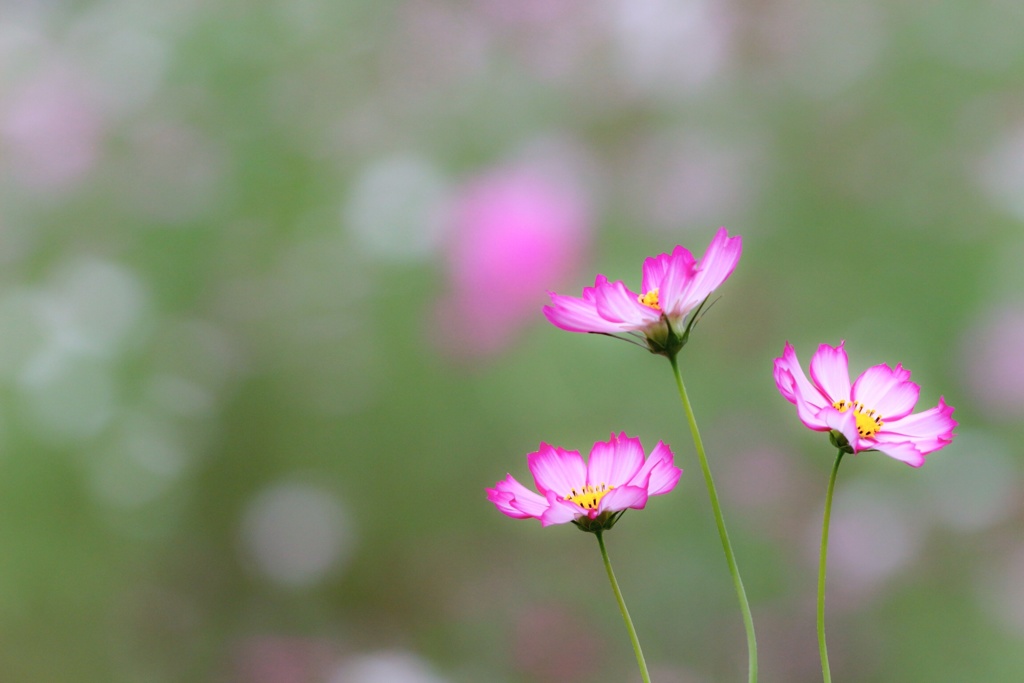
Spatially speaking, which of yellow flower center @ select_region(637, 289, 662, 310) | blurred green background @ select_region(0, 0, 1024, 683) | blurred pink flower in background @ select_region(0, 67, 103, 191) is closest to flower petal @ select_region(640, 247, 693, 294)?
yellow flower center @ select_region(637, 289, 662, 310)

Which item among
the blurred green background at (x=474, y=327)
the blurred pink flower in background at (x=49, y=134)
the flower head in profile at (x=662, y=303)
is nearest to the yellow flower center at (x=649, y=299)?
the flower head in profile at (x=662, y=303)

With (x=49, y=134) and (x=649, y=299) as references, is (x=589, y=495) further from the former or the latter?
(x=49, y=134)

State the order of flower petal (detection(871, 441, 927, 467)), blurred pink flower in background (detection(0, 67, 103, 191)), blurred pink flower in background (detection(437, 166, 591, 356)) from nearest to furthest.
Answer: flower petal (detection(871, 441, 927, 467)) < blurred pink flower in background (detection(437, 166, 591, 356)) < blurred pink flower in background (detection(0, 67, 103, 191))

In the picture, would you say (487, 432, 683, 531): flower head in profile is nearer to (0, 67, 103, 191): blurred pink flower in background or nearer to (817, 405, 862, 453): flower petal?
(817, 405, 862, 453): flower petal

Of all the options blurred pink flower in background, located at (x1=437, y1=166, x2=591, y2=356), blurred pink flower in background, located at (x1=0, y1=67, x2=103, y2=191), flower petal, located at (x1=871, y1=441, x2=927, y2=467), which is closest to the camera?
flower petal, located at (x1=871, y1=441, x2=927, y2=467)

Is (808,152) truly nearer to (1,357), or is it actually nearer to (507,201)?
(507,201)

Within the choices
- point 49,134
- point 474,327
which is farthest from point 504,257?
point 49,134
